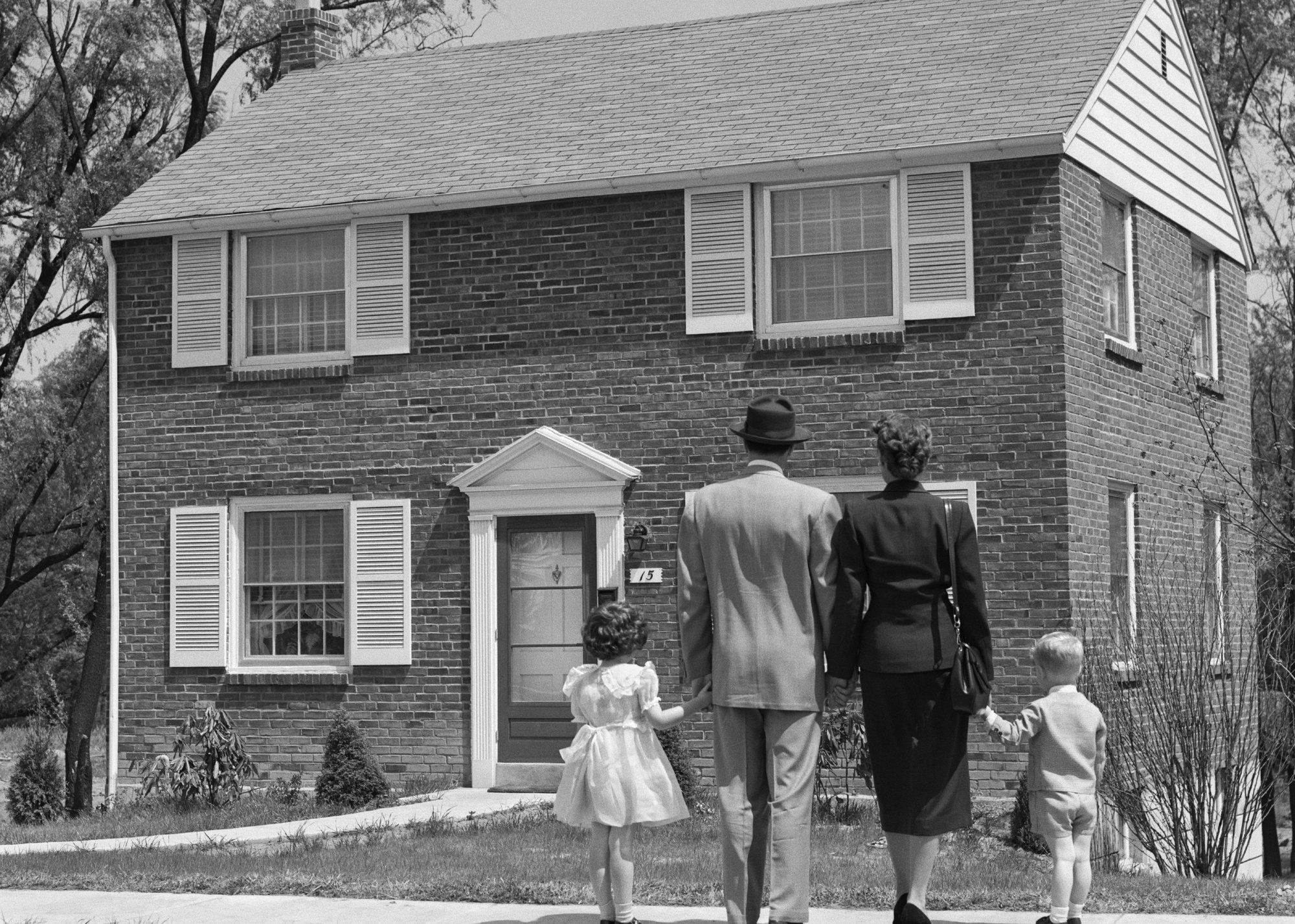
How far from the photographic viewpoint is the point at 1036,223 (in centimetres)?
1384

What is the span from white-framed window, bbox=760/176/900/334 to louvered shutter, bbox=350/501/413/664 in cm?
370

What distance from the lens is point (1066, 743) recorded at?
6.85 metres

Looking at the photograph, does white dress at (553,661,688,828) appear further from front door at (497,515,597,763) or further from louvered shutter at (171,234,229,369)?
louvered shutter at (171,234,229,369)

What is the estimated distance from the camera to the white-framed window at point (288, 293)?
15.7 meters

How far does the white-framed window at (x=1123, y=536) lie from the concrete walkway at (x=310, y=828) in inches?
200

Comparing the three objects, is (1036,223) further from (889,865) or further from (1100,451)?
(889,865)

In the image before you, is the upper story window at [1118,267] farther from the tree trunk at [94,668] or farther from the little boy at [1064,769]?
the tree trunk at [94,668]

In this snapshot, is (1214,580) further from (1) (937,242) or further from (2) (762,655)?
(2) (762,655)

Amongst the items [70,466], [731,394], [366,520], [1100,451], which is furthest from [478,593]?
[70,466]

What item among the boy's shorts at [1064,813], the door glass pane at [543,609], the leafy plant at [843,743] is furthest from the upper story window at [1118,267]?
the boy's shorts at [1064,813]

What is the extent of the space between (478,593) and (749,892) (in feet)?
29.3

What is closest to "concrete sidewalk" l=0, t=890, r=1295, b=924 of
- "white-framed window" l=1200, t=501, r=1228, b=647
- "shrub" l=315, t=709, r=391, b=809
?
"white-framed window" l=1200, t=501, r=1228, b=647

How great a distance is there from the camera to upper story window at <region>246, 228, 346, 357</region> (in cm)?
1600

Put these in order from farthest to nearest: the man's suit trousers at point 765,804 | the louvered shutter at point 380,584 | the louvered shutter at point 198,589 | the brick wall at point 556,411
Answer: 1. the louvered shutter at point 198,589
2. the louvered shutter at point 380,584
3. the brick wall at point 556,411
4. the man's suit trousers at point 765,804
